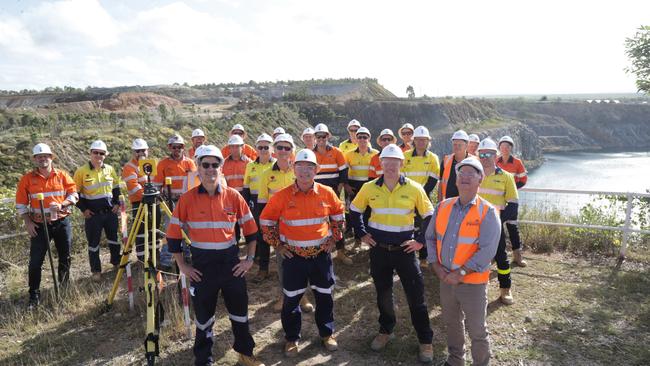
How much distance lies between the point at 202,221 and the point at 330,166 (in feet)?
10.5

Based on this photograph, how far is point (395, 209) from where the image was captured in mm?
3906

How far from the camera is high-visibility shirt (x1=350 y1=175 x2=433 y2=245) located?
390cm

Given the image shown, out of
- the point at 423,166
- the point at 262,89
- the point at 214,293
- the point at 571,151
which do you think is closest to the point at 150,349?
the point at 214,293

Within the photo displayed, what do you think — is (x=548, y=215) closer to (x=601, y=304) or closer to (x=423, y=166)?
(x=601, y=304)

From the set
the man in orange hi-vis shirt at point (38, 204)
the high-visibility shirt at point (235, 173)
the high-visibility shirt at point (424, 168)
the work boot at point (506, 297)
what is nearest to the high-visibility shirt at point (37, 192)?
the man in orange hi-vis shirt at point (38, 204)

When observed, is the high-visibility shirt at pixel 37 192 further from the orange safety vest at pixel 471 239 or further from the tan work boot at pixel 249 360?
the orange safety vest at pixel 471 239

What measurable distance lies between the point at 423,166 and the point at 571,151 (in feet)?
323

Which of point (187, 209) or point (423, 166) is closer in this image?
point (187, 209)

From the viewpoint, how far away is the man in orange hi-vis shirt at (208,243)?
11.5ft

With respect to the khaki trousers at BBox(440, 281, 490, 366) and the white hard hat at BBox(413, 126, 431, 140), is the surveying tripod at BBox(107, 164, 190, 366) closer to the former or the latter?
the khaki trousers at BBox(440, 281, 490, 366)

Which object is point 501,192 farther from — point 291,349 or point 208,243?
point 208,243

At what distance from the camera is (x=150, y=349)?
11.6 feet

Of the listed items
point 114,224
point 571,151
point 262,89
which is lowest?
point 571,151

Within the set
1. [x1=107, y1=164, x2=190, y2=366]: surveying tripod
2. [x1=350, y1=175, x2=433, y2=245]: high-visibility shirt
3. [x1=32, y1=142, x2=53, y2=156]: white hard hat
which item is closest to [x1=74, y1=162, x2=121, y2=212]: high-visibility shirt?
[x1=32, y1=142, x2=53, y2=156]: white hard hat
